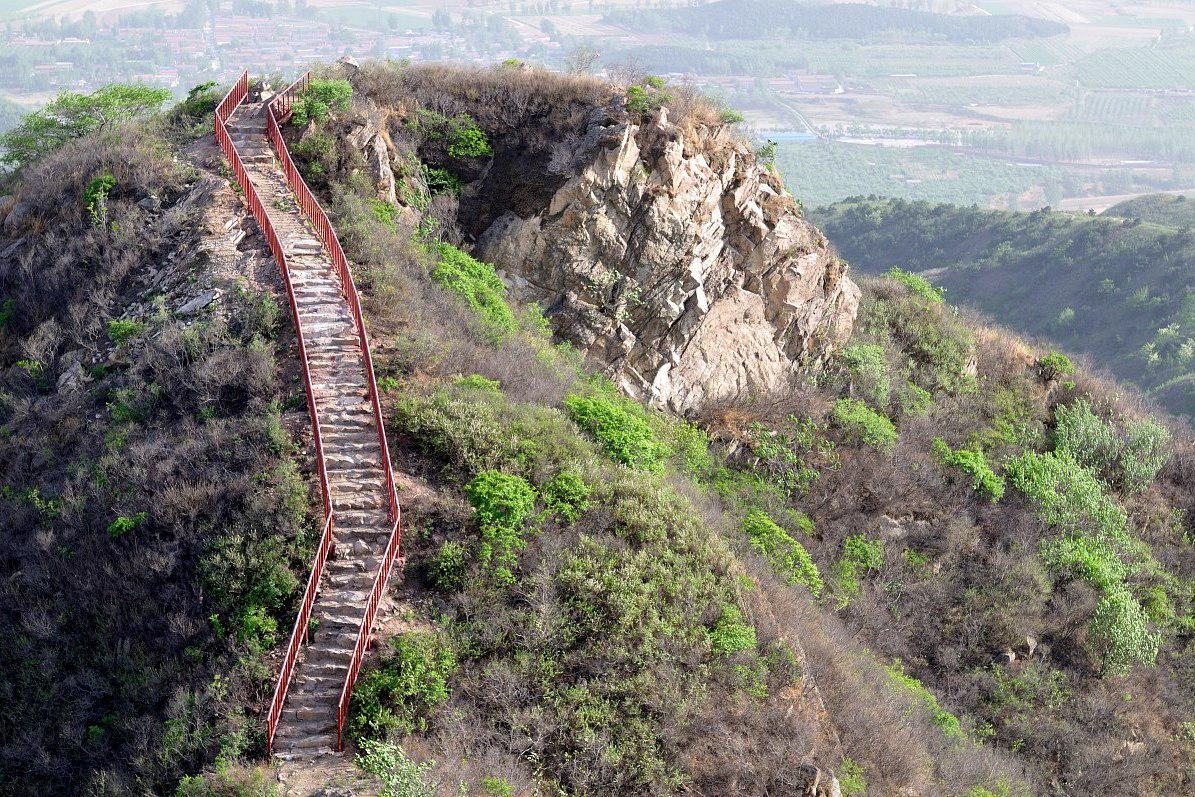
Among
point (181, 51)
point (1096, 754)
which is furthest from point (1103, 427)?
point (181, 51)

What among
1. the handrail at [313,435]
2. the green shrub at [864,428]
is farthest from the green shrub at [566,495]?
the green shrub at [864,428]

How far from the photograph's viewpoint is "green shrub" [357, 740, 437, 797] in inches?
396

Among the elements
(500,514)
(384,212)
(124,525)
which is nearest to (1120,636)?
(500,514)

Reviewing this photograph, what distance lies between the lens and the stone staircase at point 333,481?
1112 cm

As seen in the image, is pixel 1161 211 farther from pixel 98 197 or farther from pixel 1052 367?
pixel 98 197

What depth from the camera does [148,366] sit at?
15859 millimetres

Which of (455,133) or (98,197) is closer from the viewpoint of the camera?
(98,197)

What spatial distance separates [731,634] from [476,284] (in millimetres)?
9654

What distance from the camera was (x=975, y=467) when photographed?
2264 centimetres

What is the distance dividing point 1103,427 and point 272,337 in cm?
2052

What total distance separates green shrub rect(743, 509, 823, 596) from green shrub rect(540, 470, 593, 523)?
505cm

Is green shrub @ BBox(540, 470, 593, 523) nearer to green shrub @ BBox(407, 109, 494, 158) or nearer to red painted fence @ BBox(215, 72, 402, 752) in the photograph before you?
red painted fence @ BBox(215, 72, 402, 752)

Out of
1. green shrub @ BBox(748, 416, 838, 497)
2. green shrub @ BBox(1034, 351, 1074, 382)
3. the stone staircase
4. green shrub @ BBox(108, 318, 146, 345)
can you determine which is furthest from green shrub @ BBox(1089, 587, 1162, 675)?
green shrub @ BBox(108, 318, 146, 345)

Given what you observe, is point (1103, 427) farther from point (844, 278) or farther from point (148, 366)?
point (148, 366)
